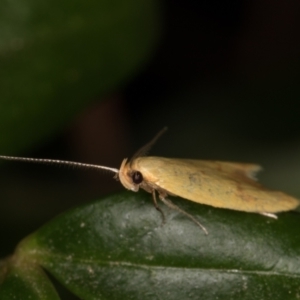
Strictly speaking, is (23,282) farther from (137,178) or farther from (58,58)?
(58,58)

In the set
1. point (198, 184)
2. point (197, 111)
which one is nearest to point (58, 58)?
point (198, 184)

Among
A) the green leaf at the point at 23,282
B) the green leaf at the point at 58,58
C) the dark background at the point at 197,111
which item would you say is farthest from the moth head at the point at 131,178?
the dark background at the point at 197,111

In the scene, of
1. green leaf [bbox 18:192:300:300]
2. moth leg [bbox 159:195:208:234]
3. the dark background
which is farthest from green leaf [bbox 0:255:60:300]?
the dark background

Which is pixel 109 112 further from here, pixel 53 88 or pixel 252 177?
pixel 252 177

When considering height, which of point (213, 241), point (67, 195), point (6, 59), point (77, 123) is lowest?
point (67, 195)

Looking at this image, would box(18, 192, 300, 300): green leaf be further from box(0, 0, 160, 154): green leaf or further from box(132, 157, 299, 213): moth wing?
box(0, 0, 160, 154): green leaf

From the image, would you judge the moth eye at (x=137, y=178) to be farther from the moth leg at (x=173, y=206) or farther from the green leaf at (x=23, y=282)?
the green leaf at (x=23, y=282)

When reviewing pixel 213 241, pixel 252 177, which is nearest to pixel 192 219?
pixel 213 241
